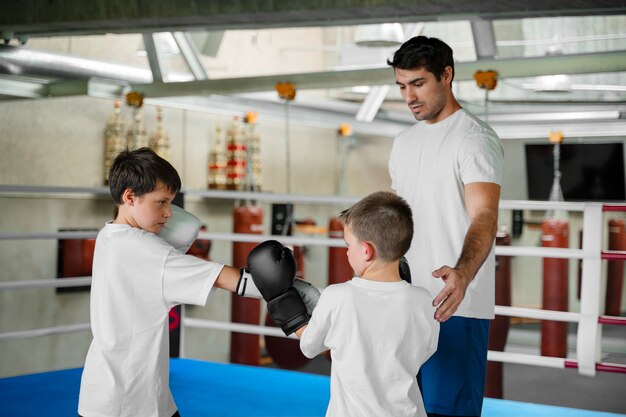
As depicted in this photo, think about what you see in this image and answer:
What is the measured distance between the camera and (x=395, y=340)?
5.31 ft

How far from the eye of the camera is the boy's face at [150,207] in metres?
1.84

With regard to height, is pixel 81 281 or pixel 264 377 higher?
pixel 81 281

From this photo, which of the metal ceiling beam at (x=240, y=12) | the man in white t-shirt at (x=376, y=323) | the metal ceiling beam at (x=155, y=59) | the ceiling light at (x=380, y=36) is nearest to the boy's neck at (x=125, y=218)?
the man in white t-shirt at (x=376, y=323)

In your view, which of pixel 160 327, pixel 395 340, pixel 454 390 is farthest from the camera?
pixel 454 390

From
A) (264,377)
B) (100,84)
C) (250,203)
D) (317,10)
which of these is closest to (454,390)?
(264,377)

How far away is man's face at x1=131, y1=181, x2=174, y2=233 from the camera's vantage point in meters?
1.84

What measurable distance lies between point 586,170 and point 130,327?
867cm

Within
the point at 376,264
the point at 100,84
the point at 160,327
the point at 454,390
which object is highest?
the point at 100,84

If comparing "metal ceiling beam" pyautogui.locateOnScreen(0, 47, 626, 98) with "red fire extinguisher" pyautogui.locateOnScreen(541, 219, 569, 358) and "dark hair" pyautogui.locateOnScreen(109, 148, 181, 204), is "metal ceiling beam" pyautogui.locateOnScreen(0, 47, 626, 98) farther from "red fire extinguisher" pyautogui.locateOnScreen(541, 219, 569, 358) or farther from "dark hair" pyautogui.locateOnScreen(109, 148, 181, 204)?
"red fire extinguisher" pyautogui.locateOnScreen(541, 219, 569, 358)

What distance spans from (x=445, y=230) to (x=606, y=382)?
294 inches

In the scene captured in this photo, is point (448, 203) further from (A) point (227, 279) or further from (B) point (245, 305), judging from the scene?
(B) point (245, 305)

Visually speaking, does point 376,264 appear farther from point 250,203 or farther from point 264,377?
point 250,203

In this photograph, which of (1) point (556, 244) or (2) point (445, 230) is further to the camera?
(1) point (556, 244)

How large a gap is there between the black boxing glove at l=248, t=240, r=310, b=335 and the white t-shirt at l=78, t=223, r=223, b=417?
0.16 metres
